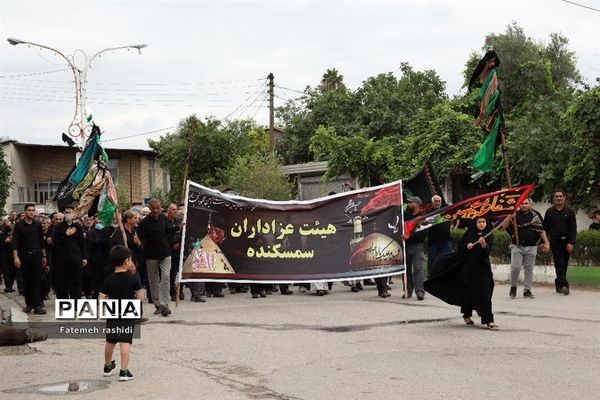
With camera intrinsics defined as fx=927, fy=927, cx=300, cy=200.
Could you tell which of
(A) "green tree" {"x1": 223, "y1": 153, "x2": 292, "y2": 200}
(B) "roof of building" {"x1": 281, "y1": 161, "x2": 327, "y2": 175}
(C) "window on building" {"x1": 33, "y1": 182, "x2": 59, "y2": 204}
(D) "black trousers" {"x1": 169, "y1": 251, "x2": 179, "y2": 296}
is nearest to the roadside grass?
(D) "black trousers" {"x1": 169, "y1": 251, "x2": 179, "y2": 296}

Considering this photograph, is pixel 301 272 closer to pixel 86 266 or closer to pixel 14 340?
pixel 86 266

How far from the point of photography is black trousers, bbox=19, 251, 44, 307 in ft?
53.4

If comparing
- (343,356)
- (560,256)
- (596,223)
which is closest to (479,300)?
(343,356)

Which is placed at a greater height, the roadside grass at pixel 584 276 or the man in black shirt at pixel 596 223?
the man in black shirt at pixel 596 223

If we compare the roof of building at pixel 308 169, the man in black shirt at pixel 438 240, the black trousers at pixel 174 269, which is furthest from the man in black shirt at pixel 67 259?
the roof of building at pixel 308 169

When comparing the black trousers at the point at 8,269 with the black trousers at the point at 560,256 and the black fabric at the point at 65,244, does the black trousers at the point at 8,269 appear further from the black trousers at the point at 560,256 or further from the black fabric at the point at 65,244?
the black trousers at the point at 560,256

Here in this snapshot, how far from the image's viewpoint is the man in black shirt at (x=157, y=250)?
15320 millimetres

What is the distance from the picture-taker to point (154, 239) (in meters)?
15.4

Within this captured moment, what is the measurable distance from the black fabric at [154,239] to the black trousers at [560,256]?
7.06 meters

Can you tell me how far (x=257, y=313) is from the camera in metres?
15.2

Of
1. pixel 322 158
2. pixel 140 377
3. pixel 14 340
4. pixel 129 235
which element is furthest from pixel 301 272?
pixel 322 158

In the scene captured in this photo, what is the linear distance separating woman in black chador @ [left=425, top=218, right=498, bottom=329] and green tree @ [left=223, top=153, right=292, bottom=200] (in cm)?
2510

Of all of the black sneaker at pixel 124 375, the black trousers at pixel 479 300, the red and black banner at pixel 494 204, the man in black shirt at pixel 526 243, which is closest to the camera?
the black sneaker at pixel 124 375

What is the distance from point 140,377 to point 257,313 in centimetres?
581
